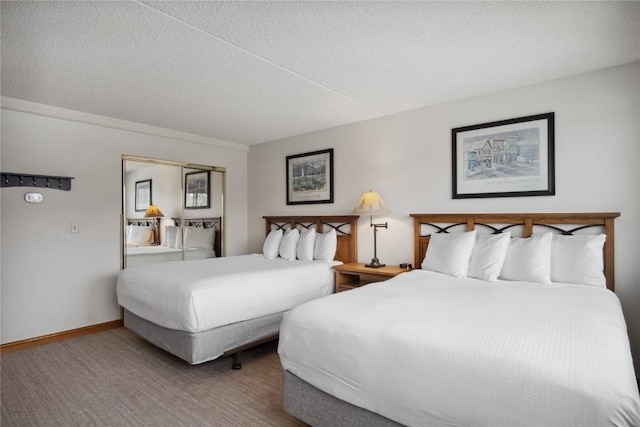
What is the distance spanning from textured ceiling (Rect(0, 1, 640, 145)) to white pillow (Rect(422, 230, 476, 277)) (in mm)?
1383

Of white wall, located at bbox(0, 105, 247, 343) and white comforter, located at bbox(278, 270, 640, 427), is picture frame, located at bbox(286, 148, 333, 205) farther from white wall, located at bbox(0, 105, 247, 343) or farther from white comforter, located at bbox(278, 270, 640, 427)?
white comforter, located at bbox(278, 270, 640, 427)

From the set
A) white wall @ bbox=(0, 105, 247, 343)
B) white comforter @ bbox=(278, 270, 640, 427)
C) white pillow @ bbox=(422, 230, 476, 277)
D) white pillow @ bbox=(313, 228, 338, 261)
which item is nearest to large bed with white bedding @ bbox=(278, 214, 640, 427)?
white comforter @ bbox=(278, 270, 640, 427)

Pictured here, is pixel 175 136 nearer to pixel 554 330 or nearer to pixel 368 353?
pixel 368 353

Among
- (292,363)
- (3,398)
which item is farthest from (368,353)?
(3,398)

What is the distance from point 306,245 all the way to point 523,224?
2.33m

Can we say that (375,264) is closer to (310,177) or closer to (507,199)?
(507,199)

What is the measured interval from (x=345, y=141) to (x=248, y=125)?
1.26 m

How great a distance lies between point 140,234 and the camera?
14.6 ft

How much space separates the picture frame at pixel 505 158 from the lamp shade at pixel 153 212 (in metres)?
3.68

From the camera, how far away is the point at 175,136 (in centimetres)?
473

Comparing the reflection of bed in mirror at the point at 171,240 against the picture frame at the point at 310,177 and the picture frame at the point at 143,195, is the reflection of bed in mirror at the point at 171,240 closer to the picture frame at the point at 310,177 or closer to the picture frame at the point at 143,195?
the picture frame at the point at 143,195

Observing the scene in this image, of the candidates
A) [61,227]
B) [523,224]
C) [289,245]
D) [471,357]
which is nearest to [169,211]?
[61,227]

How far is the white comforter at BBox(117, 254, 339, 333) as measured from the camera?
2.76 m

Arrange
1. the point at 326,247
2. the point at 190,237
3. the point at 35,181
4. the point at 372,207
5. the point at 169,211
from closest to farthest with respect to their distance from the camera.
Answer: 1. the point at 35,181
2. the point at 372,207
3. the point at 326,247
4. the point at 169,211
5. the point at 190,237
